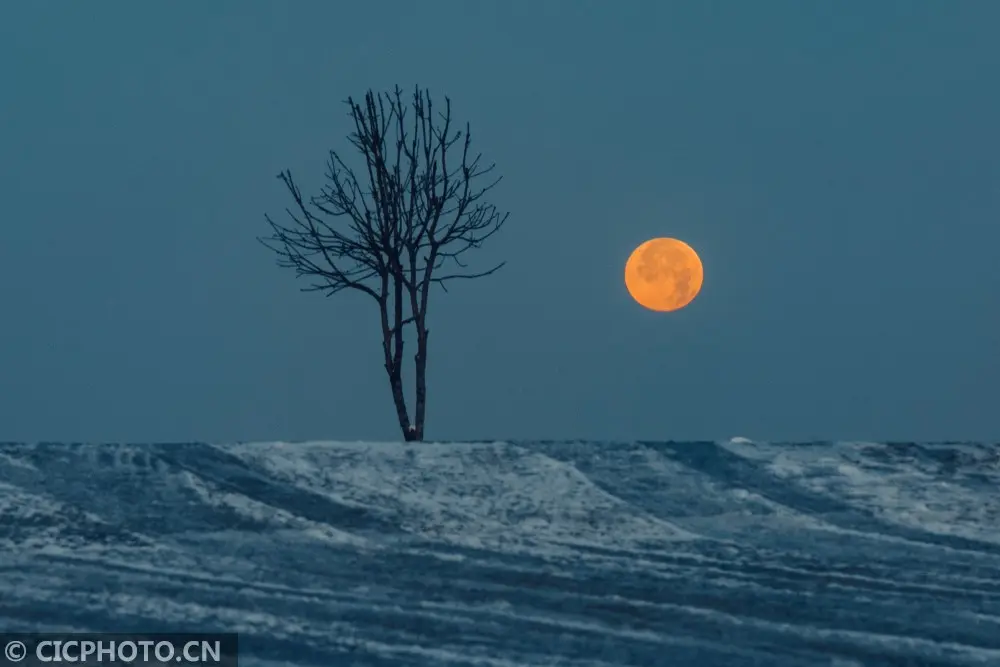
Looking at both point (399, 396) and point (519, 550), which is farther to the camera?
point (399, 396)

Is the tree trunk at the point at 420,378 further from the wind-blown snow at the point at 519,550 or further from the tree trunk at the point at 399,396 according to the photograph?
the wind-blown snow at the point at 519,550

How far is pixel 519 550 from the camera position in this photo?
6.22 feet

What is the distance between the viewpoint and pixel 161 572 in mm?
1852

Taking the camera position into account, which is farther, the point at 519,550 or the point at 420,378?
the point at 420,378

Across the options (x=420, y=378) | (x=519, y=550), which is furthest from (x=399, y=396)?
(x=519, y=550)

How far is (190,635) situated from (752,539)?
88 cm

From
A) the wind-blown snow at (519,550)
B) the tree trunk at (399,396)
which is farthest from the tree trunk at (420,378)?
the wind-blown snow at (519,550)

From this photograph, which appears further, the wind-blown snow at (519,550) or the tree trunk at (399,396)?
the tree trunk at (399,396)

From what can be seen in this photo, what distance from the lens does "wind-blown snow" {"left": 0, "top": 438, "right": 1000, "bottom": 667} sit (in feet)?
5.58

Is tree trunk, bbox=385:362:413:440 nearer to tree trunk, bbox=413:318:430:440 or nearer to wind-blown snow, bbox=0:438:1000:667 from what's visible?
tree trunk, bbox=413:318:430:440

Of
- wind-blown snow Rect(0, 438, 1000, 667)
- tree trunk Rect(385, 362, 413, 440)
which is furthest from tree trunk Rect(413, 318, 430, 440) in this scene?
wind-blown snow Rect(0, 438, 1000, 667)

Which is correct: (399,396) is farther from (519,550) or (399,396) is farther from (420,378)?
(519,550)

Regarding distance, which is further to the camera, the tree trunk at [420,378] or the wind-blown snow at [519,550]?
the tree trunk at [420,378]

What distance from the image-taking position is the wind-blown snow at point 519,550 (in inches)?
67.0
